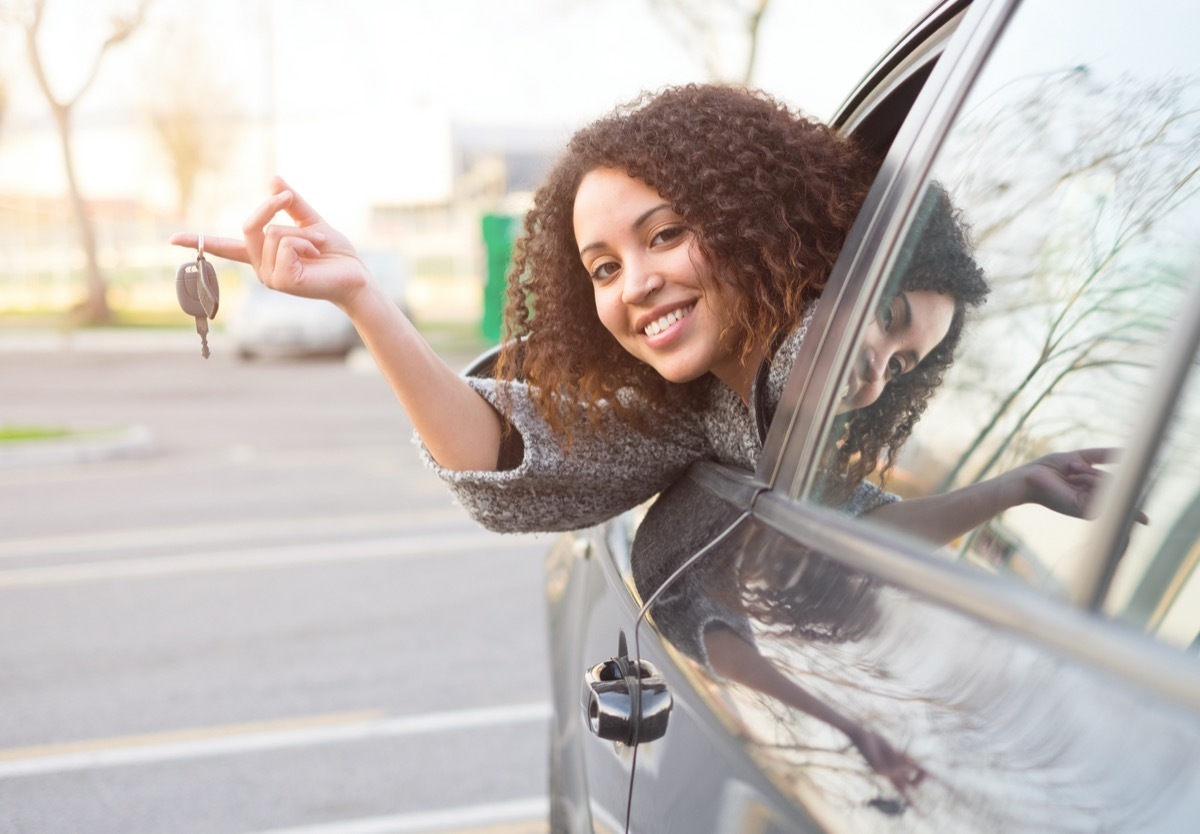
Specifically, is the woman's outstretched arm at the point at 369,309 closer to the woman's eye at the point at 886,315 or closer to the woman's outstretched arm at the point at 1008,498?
the woman's eye at the point at 886,315

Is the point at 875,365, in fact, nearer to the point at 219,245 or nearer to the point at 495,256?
the point at 219,245

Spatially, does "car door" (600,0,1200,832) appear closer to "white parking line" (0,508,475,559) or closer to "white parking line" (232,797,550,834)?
"white parking line" (232,797,550,834)

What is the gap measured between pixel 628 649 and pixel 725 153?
0.80 meters

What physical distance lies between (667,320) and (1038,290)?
3.02ft

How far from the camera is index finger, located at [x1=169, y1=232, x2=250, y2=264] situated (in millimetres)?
2105

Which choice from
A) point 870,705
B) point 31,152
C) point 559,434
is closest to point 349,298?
point 559,434

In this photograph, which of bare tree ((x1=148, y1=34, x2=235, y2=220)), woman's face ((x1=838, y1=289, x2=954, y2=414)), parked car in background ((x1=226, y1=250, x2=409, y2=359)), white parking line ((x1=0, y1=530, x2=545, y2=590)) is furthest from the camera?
bare tree ((x1=148, y1=34, x2=235, y2=220))

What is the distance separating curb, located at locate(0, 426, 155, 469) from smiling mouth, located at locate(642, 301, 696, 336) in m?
9.71

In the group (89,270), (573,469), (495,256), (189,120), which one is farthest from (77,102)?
(573,469)

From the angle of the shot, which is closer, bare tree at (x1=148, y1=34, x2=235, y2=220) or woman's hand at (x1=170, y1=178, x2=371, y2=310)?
woman's hand at (x1=170, y1=178, x2=371, y2=310)

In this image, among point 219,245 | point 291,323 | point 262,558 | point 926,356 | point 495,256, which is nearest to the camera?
point 926,356

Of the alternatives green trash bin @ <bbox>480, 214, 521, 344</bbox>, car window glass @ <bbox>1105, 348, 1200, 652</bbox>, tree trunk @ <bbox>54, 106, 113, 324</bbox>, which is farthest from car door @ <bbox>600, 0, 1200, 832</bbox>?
tree trunk @ <bbox>54, 106, 113, 324</bbox>

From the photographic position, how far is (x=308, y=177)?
1956 inches

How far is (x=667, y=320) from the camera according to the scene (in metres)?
2.10
